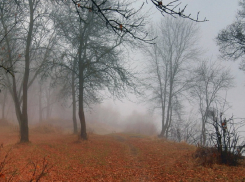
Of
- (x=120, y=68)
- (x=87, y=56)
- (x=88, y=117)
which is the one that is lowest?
(x=88, y=117)

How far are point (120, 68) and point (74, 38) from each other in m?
2.95

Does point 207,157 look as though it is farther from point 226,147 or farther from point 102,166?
point 102,166

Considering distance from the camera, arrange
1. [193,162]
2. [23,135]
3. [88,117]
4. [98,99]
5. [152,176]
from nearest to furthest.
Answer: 1. [152,176]
2. [193,162]
3. [23,135]
4. [98,99]
5. [88,117]

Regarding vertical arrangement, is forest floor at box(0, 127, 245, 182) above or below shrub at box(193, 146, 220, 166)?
below

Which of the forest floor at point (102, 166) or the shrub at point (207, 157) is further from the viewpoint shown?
the shrub at point (207, 157)

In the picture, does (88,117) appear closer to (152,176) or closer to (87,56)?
(87,56)

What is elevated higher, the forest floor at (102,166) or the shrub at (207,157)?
the shrub at (207,157)

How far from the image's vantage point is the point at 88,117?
39.2 m

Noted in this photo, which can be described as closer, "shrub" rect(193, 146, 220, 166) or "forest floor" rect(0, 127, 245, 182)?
"forest floor" rect(0, 127, 245, 182)

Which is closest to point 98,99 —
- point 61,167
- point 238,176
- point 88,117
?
point 61,167

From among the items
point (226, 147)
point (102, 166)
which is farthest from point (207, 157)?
point (102, 166)

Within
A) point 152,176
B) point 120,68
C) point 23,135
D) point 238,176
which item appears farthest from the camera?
point 120,68

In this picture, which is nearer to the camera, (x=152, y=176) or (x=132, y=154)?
(x=152, y=176)

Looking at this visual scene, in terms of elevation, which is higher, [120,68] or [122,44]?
[122,44]
